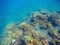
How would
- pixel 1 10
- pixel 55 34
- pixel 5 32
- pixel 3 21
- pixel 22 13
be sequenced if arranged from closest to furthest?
pixel 55 34 < pixel 5 32 < pixel 3 21 < pixel 22 13 < pixel 1 10

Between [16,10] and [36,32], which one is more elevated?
[16,10]

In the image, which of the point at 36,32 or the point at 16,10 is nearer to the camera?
the point at 36,32

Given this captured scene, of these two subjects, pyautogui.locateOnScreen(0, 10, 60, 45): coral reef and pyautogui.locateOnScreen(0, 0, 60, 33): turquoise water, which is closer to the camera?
pyautogui.locateOnScreen(0, 10, 60, 45): coral reef

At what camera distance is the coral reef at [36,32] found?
30.5 feet

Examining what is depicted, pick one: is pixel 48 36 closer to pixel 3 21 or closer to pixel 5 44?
pixel 5 44

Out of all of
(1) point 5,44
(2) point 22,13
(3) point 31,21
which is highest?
(2) point 22,13

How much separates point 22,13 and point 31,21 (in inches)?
127

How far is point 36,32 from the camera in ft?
33.8

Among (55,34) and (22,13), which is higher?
(22,13)

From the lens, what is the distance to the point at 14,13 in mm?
15984

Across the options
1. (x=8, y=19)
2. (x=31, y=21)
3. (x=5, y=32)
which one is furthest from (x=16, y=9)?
(x=5, y=32)

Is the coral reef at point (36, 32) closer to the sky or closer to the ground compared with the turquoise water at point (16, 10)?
closer to the ground

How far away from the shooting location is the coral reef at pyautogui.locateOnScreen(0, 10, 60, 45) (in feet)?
30.5

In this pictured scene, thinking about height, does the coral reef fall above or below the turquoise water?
below
